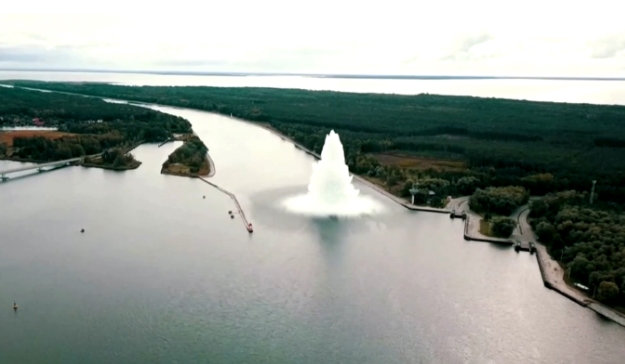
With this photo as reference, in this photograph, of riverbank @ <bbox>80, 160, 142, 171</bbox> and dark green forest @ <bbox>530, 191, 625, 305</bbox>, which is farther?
riverbank @ <bbox>80, 160, 142, 171</bbox>

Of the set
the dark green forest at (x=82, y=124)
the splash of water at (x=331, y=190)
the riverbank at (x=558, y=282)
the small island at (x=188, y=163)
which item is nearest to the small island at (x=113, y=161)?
the dark green forest at (x=82, y=124)

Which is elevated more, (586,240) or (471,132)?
(471,132)

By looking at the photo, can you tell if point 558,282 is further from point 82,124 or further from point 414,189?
point 82,124

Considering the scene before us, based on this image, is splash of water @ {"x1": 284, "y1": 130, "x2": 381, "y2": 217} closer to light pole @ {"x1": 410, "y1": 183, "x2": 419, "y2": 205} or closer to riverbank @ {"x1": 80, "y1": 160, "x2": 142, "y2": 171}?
light pole @ {"x1": 410, "y1": 183, "x2": 419, "y2": 205}

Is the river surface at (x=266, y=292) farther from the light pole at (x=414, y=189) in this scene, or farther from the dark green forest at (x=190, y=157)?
the dark green forest at (x=190, y=157)

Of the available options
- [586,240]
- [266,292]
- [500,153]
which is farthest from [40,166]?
[586,240]

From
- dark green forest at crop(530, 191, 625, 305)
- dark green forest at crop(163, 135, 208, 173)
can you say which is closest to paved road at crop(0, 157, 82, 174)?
dark green forest at crop(163, 135, 208, 173)

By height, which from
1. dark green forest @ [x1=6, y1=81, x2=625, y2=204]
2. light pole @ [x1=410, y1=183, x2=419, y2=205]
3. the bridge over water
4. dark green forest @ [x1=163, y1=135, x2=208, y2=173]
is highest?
dark green forest @ [x1=6, y1=81, x2=625, y2=204]
